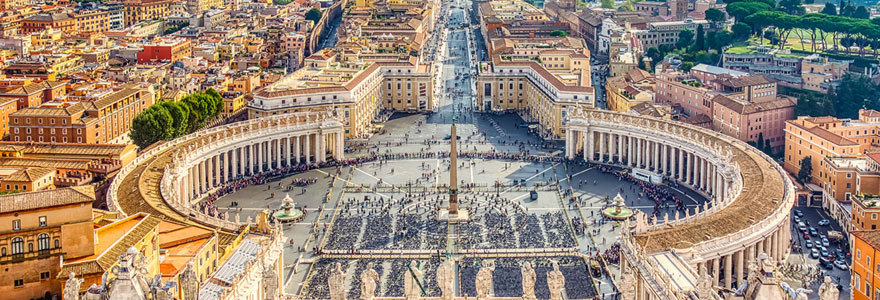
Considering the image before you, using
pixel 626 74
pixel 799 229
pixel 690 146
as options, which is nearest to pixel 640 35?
pixel 626 74

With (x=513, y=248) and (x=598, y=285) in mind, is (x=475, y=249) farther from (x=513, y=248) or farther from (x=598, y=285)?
(x=598, y=285)

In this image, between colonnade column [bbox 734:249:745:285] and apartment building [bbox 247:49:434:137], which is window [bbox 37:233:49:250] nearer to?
colonnade column [bbox 734:249:745:285]

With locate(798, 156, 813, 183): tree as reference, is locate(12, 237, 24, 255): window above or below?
above

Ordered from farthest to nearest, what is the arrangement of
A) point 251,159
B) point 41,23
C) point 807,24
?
1. point 41,23
2. point 807,24
3. point 251,159

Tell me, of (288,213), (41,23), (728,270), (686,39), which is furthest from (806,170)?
(41,23)

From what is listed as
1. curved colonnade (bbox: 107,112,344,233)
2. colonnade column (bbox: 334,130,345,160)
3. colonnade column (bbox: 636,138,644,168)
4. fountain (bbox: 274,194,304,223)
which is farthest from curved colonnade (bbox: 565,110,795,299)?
fountain (bbox: 274,194,304,223)

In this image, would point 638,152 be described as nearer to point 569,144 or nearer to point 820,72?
point 569,144

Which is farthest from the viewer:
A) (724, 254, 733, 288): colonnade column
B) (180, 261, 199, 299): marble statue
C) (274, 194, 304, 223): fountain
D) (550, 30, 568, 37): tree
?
(550, 30, 568, 37): tree
